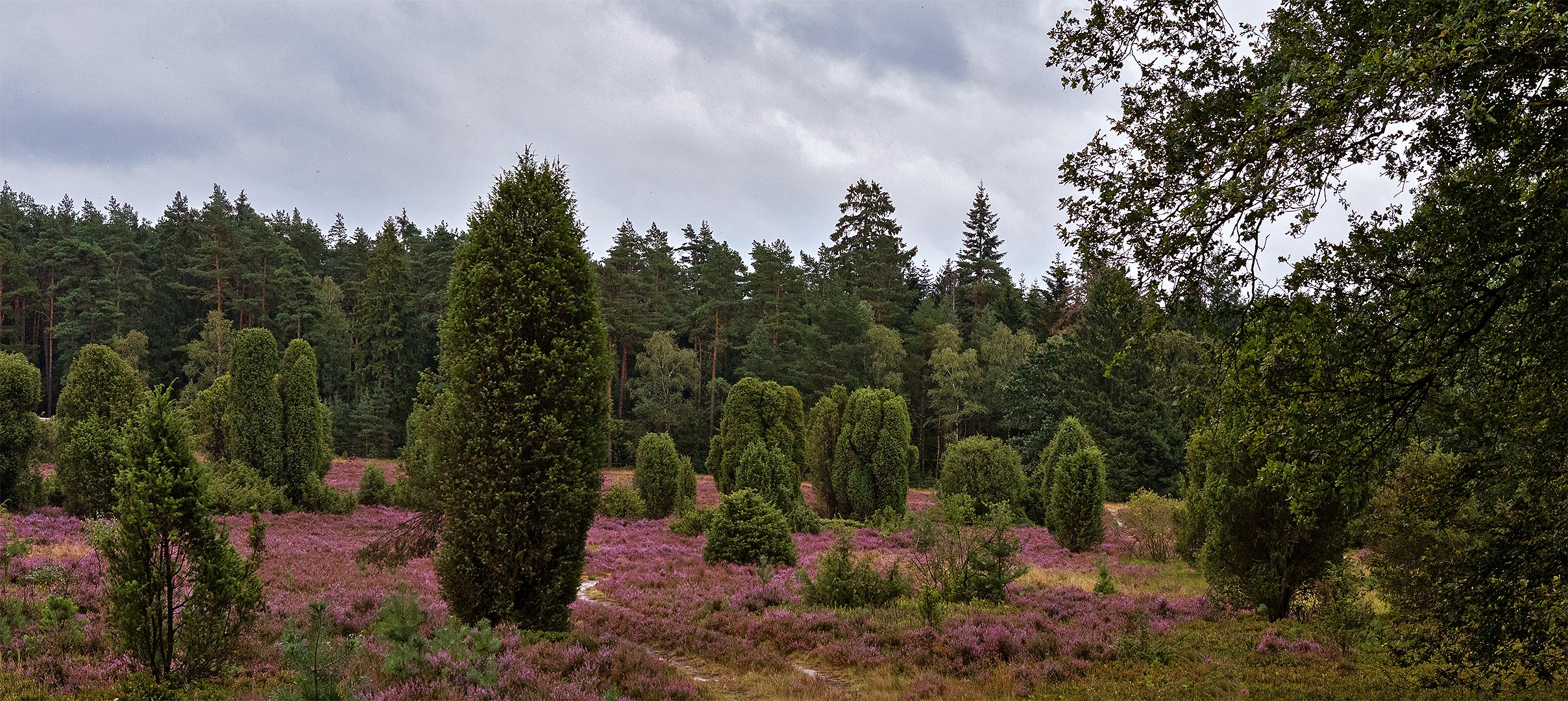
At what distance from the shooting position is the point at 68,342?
5300 centimetres

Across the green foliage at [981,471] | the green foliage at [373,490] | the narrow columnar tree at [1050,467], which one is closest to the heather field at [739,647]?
the narrow columnar tree at [1050,467]

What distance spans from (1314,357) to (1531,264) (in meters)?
1.18

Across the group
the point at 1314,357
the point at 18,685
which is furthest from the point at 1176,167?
the point at 18,685

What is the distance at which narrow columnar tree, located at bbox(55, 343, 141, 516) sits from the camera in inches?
687

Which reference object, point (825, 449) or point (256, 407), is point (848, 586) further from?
point (256, 407)

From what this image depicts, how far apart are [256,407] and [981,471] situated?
24.3 meters

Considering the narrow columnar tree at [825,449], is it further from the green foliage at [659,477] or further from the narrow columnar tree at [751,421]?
the green foliage at [659,477]

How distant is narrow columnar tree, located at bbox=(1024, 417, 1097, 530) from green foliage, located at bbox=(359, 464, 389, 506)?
23.6 meters

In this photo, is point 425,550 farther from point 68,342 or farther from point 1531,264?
point 68,342

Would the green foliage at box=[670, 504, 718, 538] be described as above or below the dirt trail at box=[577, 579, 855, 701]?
below

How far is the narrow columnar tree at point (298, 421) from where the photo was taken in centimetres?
2283

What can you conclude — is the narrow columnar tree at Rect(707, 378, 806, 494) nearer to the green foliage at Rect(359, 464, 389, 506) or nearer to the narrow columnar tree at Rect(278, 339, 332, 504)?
the green foliage at Rect(359, 464, 389, 506)

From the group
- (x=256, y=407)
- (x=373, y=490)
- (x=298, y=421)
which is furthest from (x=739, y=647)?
(x=373, y=490)

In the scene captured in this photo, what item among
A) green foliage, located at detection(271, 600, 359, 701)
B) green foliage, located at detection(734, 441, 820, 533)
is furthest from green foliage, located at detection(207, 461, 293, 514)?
green foliage, located at detection(271, 600, 359, 701)
